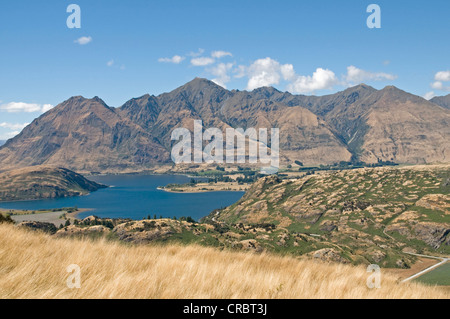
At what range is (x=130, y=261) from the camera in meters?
9.57

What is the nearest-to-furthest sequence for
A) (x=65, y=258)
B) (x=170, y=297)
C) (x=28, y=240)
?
(x=170, y=297), (x=65, y=258), (x=28, y=240)

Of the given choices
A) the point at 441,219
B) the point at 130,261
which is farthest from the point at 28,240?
the point at 441,219

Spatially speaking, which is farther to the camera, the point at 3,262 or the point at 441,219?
the point at 441,219
